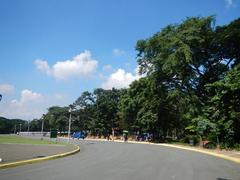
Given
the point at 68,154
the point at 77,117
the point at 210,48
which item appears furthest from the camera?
the point at 77,117

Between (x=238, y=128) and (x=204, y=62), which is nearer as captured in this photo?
(x=238, y=128)

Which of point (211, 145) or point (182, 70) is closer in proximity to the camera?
point (211, 145)

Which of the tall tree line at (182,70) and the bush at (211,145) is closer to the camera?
the bush at (211,145)

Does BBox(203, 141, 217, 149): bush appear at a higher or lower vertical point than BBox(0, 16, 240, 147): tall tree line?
lower

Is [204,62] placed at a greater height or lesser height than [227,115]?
greater

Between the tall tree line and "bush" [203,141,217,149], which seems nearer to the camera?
"bush" [203,141,217,149]

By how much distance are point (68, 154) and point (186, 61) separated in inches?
1131

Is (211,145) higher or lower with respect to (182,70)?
lower

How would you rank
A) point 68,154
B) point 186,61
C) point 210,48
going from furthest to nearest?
point 210,48 < point 186,61 < point 68,154

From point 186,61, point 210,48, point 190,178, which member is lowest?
point 190,178

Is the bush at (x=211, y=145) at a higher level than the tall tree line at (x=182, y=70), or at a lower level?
lower

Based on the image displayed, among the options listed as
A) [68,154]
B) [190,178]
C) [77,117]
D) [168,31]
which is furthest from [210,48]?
[77,117]

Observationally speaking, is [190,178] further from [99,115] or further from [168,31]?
[99,115]

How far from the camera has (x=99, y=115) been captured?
92250 millimetres
